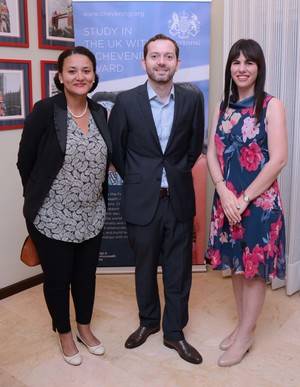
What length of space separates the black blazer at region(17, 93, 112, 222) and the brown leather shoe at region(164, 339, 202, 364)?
0.99 meters

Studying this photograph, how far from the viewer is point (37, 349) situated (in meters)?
2.36

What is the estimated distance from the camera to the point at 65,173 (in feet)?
6.40

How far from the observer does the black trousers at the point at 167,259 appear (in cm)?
218

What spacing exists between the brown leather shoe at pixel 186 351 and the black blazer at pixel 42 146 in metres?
0.99

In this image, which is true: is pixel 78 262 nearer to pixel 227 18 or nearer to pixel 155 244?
pixel 155 244

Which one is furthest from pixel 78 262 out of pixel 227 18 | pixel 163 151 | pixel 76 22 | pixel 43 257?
pixel 227 18

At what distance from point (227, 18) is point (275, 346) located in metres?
2.08

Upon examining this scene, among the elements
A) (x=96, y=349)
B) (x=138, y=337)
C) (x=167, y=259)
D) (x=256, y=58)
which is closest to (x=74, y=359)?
(x=96, y=349)

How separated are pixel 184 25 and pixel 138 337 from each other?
1.99 metres

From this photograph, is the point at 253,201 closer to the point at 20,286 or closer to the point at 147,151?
the point at 147,151

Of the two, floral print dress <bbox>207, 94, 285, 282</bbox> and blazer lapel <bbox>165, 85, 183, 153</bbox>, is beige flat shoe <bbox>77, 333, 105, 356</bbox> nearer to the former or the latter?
floral print dress <bbox>207, 94, 285, 282</bbox>

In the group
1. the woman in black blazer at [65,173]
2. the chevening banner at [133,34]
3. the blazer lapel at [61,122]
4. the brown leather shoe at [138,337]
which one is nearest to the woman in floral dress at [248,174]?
the brown leather shoe at [138,337]

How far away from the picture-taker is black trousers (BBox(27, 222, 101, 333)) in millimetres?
2045

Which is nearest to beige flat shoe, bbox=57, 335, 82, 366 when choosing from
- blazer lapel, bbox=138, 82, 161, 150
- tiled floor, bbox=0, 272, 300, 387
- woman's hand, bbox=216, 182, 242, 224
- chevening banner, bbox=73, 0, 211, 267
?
tiled floor, bbox=0, 272, 300, 387
